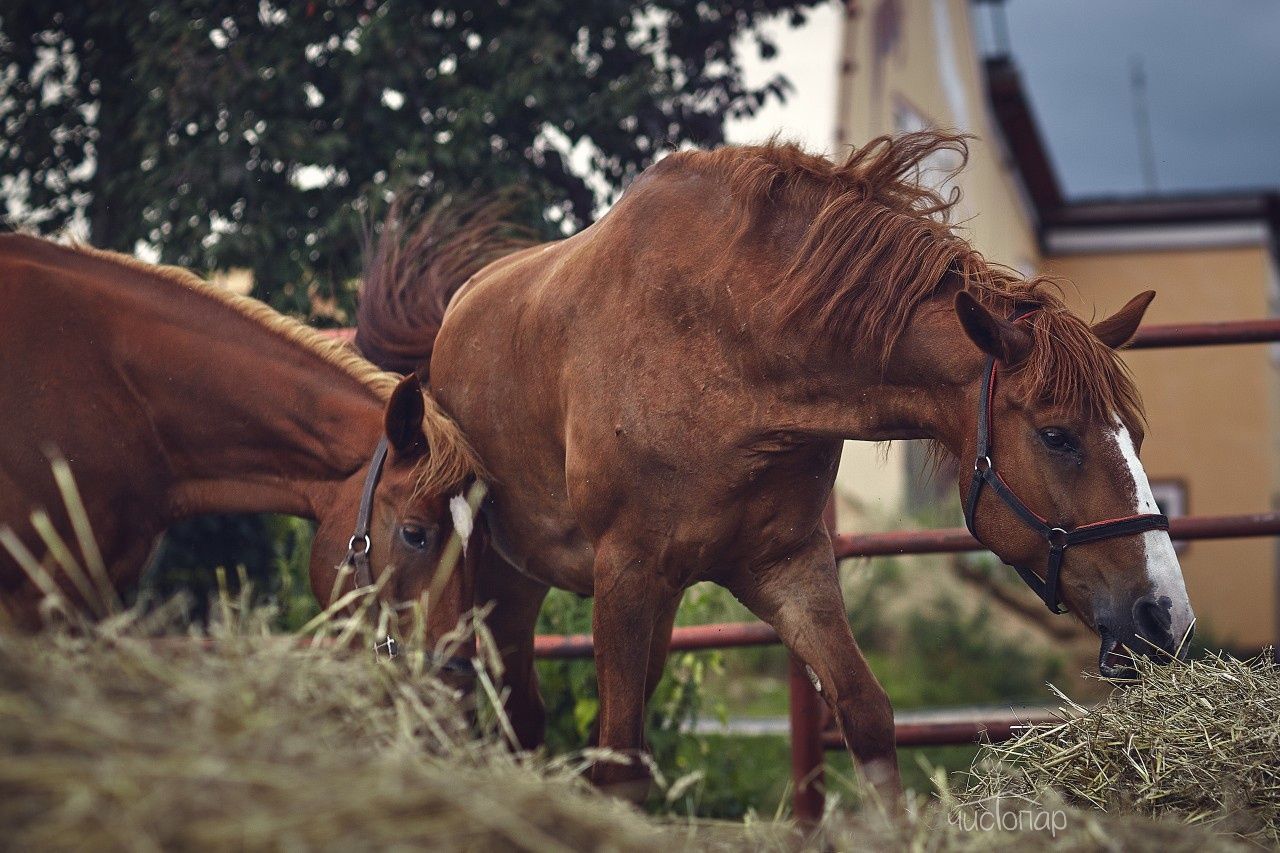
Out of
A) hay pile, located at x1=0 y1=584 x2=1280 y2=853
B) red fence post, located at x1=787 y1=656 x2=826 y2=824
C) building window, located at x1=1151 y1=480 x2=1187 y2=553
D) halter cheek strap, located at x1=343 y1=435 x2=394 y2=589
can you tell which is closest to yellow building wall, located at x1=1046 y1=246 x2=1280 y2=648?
building window, located at x1=1151 y1=480 x2=1187 y2=553

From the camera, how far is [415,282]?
13.2 ft

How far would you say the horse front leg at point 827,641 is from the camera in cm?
279

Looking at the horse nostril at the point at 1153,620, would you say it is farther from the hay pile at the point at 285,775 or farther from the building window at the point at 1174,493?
the building window at the point at 1174,493

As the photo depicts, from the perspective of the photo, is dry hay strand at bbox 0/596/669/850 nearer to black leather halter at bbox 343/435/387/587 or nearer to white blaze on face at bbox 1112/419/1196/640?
white blaze on face at bbox 1112/419/1196/640

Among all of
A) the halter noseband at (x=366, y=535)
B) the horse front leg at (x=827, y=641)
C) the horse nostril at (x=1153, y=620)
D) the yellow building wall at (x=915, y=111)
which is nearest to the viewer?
the horse nostril at (x=1153, y=620)

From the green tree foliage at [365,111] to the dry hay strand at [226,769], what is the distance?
345 cm

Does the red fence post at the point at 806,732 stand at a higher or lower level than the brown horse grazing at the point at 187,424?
lower

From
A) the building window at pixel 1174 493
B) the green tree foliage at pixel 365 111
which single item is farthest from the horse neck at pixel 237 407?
the building window at pixel 1174 493

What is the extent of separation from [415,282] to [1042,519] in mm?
2240

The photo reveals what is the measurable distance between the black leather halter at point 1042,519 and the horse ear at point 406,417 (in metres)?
1.37

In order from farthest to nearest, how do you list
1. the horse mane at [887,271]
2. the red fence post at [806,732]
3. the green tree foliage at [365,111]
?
the green tree foliage at [365,111] → the red fence post at [806,732] → the horse mane at [887,271]

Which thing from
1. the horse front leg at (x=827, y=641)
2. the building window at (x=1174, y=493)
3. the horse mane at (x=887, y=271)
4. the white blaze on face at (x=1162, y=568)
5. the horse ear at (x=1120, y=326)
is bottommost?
the building window at (x=1174, y=493)

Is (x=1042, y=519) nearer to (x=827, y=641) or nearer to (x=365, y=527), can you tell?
(x=827, y=641)

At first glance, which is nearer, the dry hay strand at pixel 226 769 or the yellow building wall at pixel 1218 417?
the dry hay strand at pixel 226 769
